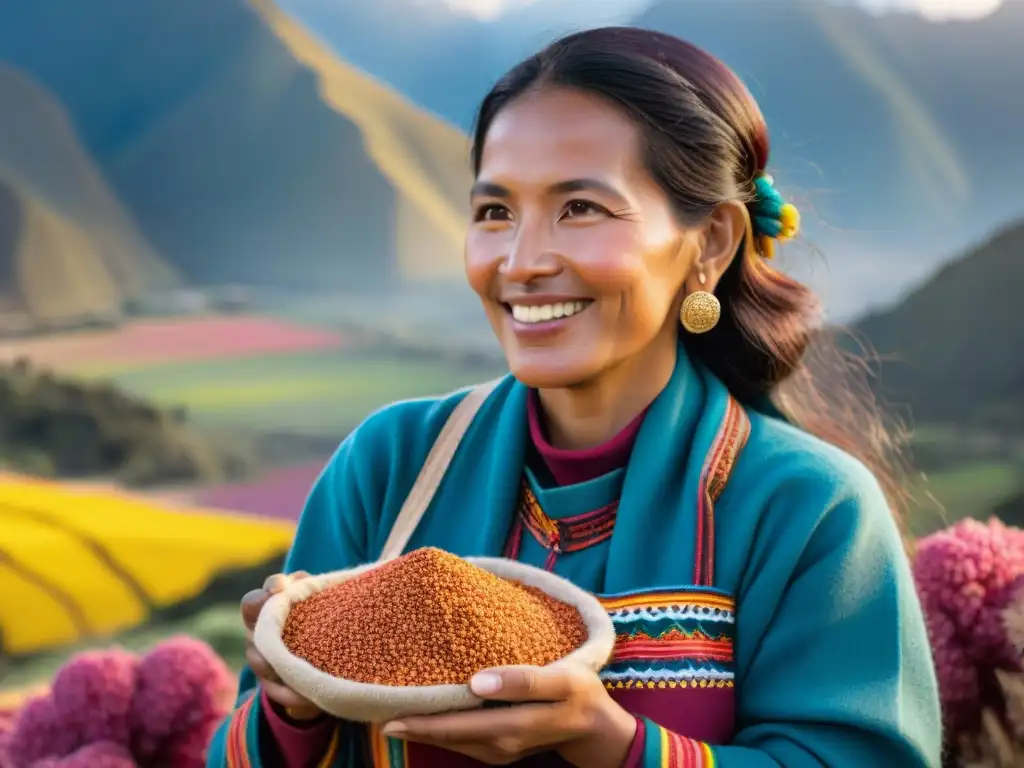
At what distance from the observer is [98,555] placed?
2549mm

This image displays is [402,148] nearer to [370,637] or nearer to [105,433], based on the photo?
[105,433]

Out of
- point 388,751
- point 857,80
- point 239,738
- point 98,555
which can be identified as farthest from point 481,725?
point 857,80

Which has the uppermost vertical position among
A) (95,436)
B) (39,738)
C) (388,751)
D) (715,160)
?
(715,160)

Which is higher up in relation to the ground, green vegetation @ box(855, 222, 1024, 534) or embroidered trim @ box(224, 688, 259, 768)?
green vegetation @ box(855, 222, 1024, 534)

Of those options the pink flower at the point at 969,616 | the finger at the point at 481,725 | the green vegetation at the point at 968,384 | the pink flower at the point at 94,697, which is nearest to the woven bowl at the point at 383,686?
the finger at the point at 481,725

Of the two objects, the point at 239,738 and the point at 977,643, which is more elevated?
the point at 977,643

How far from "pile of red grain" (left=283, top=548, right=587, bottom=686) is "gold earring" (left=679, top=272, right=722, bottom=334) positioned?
0.40 meters

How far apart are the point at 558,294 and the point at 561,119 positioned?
0.66 ft

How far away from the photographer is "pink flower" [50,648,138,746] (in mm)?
1812

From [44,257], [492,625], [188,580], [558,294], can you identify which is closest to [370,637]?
[492,625]

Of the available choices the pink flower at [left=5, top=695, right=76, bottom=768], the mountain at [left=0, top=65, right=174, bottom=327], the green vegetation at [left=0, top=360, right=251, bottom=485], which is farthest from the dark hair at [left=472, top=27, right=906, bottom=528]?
the mountain at [left=0, top=65, right=174, bottom=327]

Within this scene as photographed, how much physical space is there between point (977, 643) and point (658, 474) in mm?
632

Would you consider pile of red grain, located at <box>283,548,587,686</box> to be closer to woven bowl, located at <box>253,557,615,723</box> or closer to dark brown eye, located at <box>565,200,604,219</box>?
woven bowl, located at <box>253,557,615,723</box>

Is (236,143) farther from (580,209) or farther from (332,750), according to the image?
(332,750)
